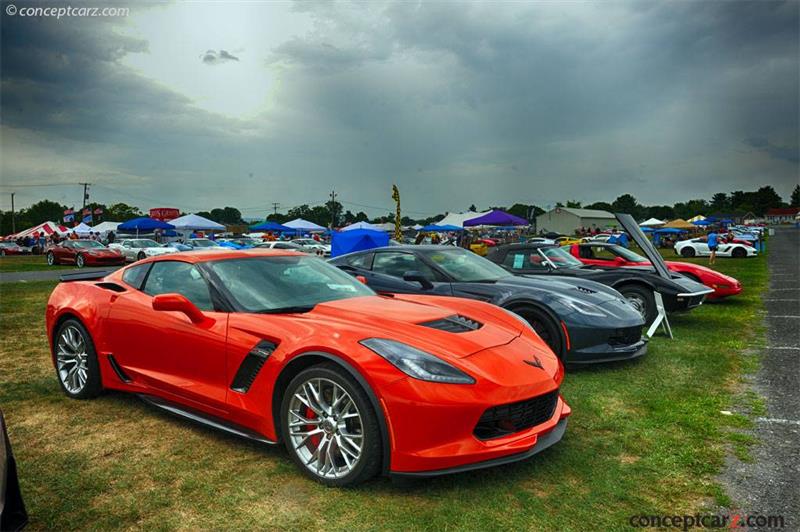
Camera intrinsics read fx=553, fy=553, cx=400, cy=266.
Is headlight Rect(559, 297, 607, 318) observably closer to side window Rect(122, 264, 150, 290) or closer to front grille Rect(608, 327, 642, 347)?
front grille Rect(608, 327, 642, 347)

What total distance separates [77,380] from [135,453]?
1.55m

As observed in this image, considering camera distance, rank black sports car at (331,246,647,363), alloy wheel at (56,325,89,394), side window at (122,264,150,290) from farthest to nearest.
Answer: black sports car at (331,246,647,363) < alloy wheel at (56,325,89,394) < side window at (122,264,150,290)

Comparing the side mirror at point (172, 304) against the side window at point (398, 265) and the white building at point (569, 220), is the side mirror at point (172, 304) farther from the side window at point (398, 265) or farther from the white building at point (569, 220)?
the white building at point (569, 220)

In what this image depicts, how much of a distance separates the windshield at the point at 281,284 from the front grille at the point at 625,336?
278 centimetres

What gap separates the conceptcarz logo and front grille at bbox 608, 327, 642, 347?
9.63ft

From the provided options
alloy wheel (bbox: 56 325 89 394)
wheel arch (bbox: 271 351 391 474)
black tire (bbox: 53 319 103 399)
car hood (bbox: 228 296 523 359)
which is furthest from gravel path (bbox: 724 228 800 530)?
alloy wheel (bbox: 56 325 89 394)

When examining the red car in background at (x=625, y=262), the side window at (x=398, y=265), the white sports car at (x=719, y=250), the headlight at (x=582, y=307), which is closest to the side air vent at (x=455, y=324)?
the headlight at (x=582, y=307)

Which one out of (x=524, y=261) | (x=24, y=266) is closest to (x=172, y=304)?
(x=524, y=261)

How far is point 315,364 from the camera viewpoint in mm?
3168

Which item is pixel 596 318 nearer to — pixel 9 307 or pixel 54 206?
pixel 9 307

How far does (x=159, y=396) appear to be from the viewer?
400 cm

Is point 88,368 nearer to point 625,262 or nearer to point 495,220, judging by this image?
point 625,262

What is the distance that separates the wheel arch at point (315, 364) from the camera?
9.48ft

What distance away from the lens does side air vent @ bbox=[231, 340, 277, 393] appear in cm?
334
